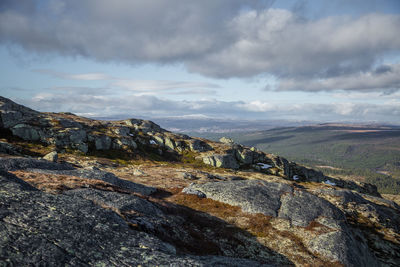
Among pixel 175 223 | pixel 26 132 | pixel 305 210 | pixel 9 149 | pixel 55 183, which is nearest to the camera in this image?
pixel 175 223

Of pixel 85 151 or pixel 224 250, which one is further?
pixel 85 151

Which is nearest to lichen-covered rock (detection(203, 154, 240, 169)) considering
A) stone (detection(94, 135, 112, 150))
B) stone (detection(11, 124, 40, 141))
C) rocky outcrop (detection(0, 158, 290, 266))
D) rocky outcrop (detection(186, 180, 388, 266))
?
stone (detection(94, 135, 112, 150))

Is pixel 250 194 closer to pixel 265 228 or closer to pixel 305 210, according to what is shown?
pixel 265 228

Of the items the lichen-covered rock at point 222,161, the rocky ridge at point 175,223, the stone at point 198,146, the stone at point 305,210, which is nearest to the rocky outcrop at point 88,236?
the rocky ridge at point 175,223

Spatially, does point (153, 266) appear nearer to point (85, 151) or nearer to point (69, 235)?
point (69, 235)

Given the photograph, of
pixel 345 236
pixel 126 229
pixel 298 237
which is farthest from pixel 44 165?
pixel 345 236

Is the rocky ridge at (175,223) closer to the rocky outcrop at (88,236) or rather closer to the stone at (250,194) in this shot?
the rocky outcrop at (88,236)

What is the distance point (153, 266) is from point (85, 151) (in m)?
96.0

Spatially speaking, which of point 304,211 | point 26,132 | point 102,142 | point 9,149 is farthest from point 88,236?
point 102,142

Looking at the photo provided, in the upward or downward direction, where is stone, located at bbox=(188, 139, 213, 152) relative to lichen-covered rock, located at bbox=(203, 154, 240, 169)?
upward

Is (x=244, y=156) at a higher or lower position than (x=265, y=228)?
lower

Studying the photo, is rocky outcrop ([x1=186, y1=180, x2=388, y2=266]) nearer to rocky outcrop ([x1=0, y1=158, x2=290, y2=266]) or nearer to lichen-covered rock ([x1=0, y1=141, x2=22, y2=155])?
rocky outcrop ([x1=0, y1=158, x2=290, y2=266])

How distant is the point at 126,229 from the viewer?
1764 cm

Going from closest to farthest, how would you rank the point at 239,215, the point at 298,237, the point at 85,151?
1. the point at 298,237
2. the point at 239,215
3. the point at 85,151
